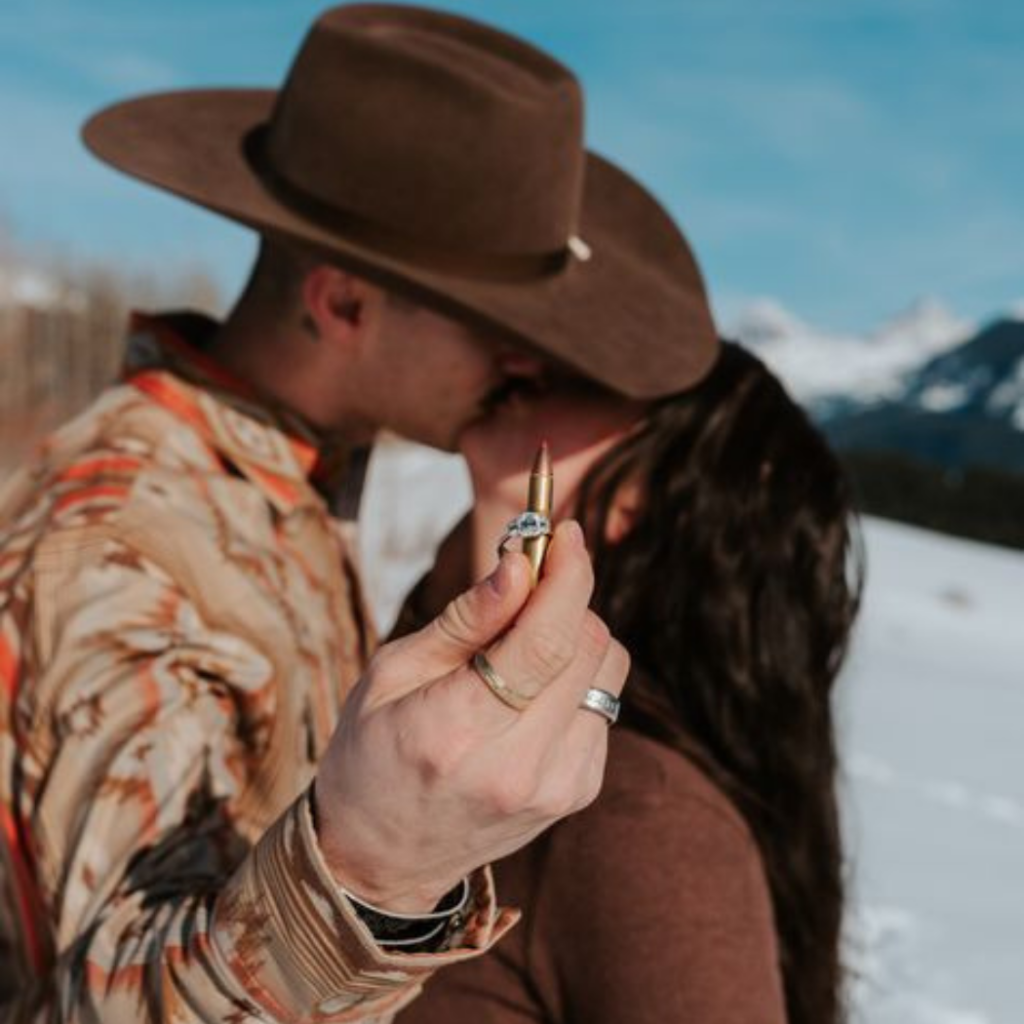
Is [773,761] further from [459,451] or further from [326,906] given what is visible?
[326,906]

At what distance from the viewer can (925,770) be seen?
6.64m

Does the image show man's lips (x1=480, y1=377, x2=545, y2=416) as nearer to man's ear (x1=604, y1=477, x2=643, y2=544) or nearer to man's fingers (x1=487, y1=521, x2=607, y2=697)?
man's ear (x1=604, y1=477, x2=643, y2=544)

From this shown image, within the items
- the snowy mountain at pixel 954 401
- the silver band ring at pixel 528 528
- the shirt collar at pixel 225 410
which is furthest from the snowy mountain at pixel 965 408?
the silver band ring at pixel 528 528

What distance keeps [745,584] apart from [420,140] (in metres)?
0.66

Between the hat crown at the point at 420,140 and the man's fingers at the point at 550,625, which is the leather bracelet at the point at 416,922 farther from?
the hat crown at the point at 420,140

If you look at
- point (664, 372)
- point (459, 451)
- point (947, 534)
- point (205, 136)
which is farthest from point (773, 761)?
point (947, 534)

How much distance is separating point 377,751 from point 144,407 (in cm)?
84

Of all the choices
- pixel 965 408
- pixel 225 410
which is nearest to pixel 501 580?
pixel 225 410

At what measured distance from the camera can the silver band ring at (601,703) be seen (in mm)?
812

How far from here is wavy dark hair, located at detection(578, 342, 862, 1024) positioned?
1471mm

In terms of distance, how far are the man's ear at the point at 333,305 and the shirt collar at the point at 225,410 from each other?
12 cm

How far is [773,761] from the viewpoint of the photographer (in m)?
1.51

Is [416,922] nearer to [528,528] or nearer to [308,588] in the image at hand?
[528,528]

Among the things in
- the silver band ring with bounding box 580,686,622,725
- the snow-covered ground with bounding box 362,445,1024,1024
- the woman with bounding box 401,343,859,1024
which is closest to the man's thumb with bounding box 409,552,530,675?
the silver band ring with bounding box 580,686,622,725
